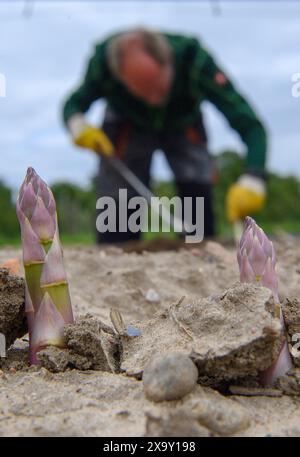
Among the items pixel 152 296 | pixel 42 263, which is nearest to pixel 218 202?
pixel 152 296

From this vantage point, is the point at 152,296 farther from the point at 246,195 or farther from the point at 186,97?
the point at 186,97

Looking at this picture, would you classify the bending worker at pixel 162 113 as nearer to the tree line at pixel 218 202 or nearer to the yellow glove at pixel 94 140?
the yellow glove at pixel 94 140

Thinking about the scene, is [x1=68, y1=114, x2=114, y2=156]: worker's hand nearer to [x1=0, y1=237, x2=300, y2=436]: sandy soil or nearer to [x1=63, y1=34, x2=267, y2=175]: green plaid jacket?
[x1=63, y1=34, x2=267, y2=175]: green plaid jacket

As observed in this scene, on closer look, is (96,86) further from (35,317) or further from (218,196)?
(218,196)

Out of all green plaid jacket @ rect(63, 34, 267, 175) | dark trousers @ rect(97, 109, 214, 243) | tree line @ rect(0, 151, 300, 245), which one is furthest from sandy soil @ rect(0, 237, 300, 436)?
tree line @ rect(0, 151, 300, 245)

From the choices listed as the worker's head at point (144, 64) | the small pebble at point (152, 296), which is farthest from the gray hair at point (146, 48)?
the small pebble at point (152, 296)
